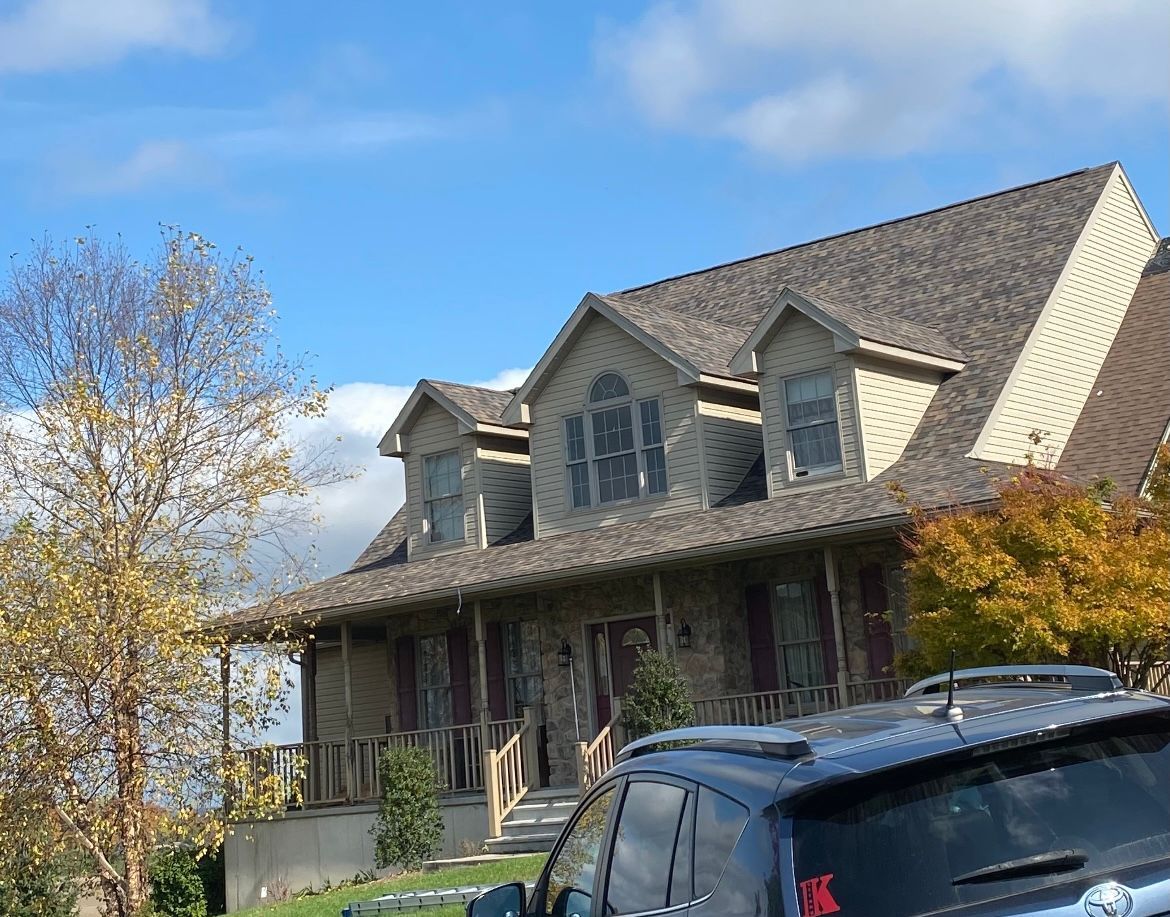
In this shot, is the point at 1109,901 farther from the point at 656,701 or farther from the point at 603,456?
the point at 603,456

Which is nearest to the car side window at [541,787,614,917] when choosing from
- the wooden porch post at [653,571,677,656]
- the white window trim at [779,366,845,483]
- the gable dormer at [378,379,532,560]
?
the wooden porch post at [653,571,677,656]

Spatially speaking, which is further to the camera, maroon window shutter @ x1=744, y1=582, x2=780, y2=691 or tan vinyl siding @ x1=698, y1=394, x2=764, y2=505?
tan vinyl siding @ x1=698, y1=394, x2=764, y2=505

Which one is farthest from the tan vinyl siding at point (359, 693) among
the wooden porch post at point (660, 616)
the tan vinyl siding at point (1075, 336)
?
the tan vinyl siding at point (1075, 336)

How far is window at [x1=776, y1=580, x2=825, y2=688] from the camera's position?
1981 centimetres

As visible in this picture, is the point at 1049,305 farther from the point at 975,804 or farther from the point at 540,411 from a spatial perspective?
the point at 975,804

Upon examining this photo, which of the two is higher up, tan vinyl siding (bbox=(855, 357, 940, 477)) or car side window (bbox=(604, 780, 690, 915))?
tan vinyl siding (bbox=(855, 357, 940, 477))

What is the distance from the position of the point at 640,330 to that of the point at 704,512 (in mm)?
2831

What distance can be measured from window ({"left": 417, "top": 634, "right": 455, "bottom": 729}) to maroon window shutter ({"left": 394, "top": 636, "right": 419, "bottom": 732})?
0.12 metres

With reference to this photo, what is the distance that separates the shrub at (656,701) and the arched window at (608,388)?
5040 mm

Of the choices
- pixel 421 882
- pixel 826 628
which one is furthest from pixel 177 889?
pixel 826 628

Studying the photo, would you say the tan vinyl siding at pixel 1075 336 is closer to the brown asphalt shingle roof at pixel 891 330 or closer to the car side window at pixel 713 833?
the brown asphalt shingle roof at pixel 891 330

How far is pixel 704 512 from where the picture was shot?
20531mm

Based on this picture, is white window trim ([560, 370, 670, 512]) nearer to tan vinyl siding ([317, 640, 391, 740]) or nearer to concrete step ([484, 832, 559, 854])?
concrete step ([484, 832, 559, 854])

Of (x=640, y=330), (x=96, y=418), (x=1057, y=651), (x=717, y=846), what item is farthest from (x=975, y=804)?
(x=640, y=330)
